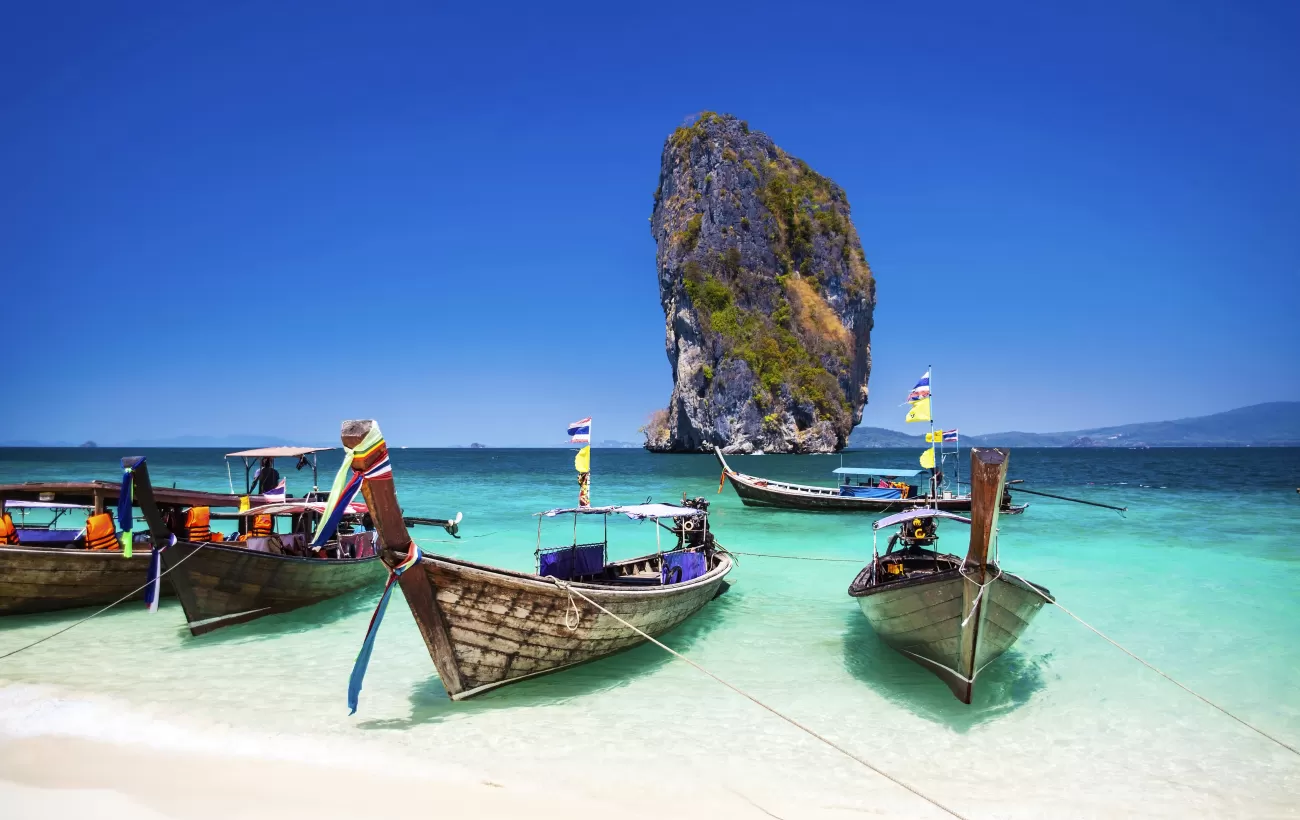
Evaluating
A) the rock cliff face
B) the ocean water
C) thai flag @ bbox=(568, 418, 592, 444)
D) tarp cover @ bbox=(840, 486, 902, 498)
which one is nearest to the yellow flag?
tarp cover @ bbox=(840, 486, 902, 498)

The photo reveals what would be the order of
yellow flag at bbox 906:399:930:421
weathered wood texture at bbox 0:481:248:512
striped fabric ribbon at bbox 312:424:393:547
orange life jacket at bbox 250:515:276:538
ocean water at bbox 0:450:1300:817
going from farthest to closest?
yellow flag at bbox 906:399:930:421 < orange life jacket at bbox 250:515:276:538 < weathered wood texture at bbox 0:481:248:512 < ocean water at bbox 0:450:1300:817 < striped fabric ribbon at bbox 312:424:393:547

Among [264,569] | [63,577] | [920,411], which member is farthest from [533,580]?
[920,411]

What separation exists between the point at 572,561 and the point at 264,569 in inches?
188

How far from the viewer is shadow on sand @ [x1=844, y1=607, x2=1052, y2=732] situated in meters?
8.04

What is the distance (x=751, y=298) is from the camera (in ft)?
269

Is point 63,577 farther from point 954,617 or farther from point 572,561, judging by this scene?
Answer: point 954,617

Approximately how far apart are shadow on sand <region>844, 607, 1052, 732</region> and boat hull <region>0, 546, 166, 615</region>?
1131 centimetres

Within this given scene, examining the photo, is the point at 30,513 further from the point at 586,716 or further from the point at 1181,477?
the point at 1181,477

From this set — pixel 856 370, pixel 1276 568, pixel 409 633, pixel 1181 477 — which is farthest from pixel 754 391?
pixel 409 633

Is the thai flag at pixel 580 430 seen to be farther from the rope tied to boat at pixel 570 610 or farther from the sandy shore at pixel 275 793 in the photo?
the sandy shore at pixel 275 793

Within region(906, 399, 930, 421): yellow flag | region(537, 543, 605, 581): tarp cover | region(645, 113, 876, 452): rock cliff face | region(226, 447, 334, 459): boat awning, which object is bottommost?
region(537, 543, 605, 581): tarp cover

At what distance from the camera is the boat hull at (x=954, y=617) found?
7504mm

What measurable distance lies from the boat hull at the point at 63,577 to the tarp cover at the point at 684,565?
333 inches

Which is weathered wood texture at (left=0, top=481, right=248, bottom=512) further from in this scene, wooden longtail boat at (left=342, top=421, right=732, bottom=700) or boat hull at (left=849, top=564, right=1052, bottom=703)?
boat hull at (left=849, top=564, right=1052, bottom=703)
